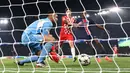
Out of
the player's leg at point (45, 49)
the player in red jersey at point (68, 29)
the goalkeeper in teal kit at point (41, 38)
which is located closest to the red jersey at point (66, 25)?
the player in red jersey at point (68, 29)

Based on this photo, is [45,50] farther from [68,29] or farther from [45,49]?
[68,29]

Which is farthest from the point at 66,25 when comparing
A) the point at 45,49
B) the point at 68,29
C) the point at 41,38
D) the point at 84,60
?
the point at 45,49

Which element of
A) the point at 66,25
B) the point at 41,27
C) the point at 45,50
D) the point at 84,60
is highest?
the point at 66,25

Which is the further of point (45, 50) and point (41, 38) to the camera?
point (41, 38)

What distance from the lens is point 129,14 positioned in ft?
41.3

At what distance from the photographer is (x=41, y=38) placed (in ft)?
13.6

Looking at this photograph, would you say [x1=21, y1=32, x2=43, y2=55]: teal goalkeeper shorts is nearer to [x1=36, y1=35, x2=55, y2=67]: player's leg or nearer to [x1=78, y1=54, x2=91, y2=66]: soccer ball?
[x1=36, y1=35, x2=55, y2=67]: player's leg

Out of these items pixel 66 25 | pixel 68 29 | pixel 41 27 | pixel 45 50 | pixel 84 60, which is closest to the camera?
pixel 45 50

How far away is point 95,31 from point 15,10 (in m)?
2.85

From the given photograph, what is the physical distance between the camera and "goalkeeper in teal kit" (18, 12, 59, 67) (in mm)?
4027

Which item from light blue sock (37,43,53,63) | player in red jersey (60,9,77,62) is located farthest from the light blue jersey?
player in red jersey (60,9,77,62)

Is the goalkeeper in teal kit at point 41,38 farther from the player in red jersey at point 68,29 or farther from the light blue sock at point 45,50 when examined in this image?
the player in red jersey at point 68,29

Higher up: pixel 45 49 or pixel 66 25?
pixel 66 25

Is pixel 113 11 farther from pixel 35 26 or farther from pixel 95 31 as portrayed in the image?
pixel 35 26
